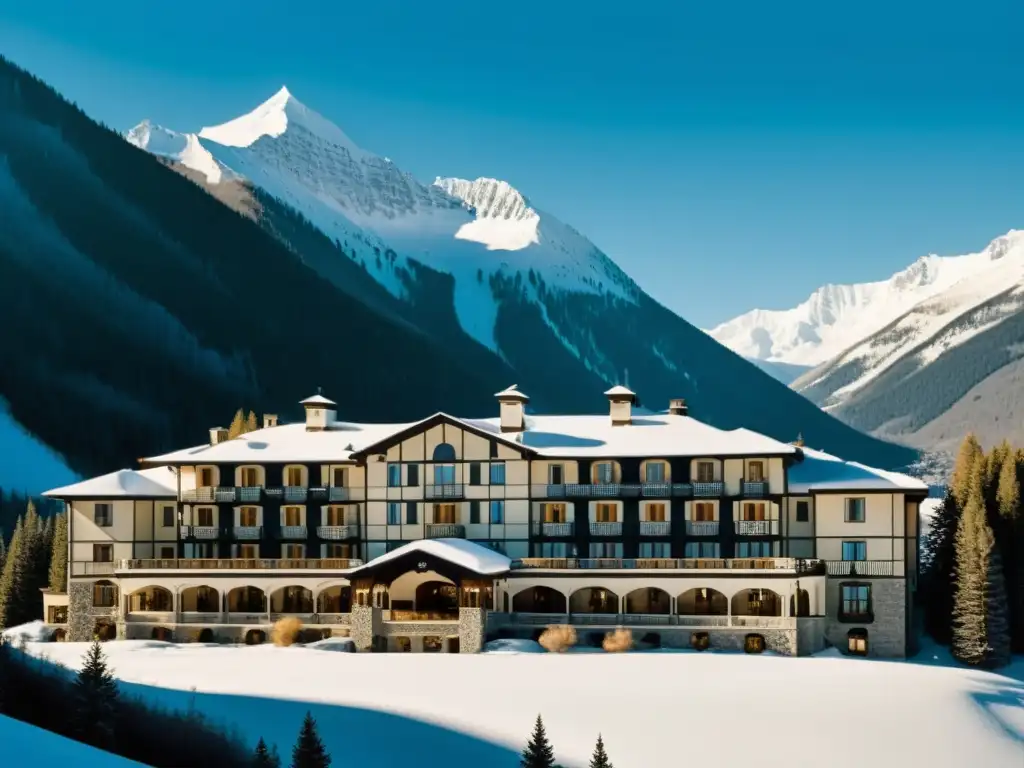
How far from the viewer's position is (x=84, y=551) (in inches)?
3974

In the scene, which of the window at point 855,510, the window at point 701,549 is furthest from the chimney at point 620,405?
the window at point 855,510

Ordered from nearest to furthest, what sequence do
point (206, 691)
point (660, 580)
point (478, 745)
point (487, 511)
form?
point (478, 745) → point (206, 691) → point (660, 580) → point (487, 511)

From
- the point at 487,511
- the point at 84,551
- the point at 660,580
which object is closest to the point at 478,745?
the point at 660,580

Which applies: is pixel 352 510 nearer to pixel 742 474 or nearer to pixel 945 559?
pixel 742 474

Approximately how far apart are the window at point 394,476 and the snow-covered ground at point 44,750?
153 feet

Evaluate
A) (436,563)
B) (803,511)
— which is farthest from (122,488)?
(803,511)

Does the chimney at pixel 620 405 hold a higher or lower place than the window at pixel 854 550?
higher

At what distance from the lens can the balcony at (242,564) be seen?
9525 centimetres

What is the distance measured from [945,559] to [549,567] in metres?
27.4

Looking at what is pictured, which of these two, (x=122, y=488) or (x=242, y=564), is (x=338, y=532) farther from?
(x=122, y=488)

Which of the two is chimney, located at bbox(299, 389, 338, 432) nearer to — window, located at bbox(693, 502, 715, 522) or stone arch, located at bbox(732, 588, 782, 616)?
window, located at bbox(693, 502, 715, 522)

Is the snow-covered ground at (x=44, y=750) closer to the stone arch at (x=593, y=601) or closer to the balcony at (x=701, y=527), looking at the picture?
the stone arch at (x=593, y=601)

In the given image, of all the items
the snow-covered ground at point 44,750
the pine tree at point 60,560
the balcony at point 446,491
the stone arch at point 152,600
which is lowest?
the snow-covered ground at point 44,750

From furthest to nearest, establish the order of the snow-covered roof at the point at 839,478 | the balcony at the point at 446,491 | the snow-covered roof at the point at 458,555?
1. the balcony at the point at 446,491
2. the snow-covered roof at the point at 839,478
3. the snow-covered roof at the point at 458,555
